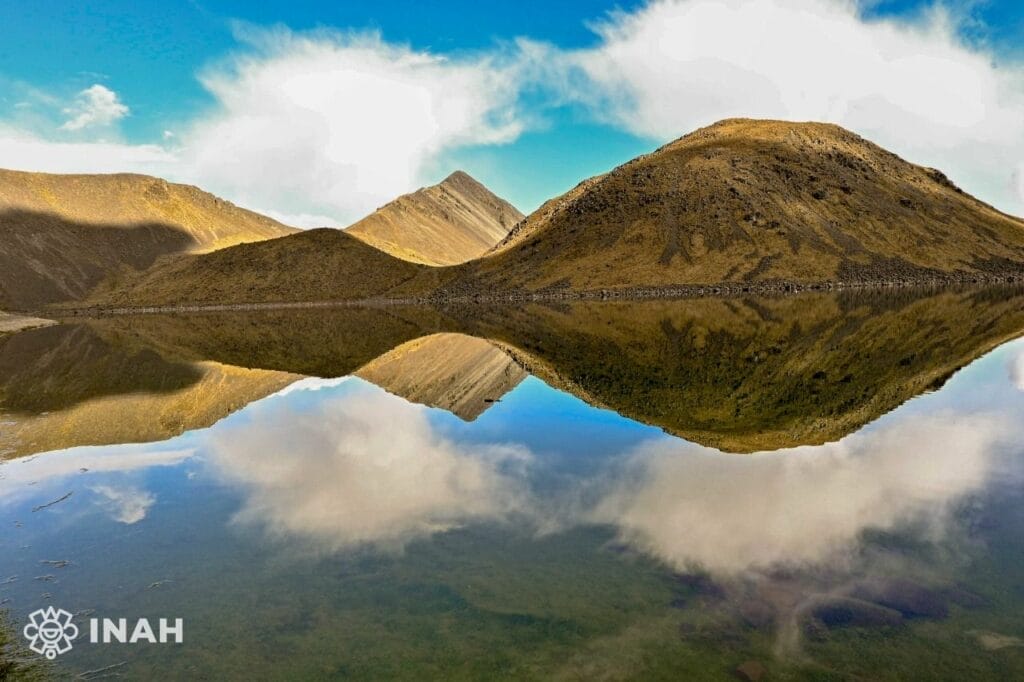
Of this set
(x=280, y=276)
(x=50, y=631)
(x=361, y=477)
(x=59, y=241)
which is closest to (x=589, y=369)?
(x=361, y=477)

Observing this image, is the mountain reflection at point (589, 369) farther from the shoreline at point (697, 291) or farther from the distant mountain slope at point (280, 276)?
the distant mountain slope at point (280, 276)

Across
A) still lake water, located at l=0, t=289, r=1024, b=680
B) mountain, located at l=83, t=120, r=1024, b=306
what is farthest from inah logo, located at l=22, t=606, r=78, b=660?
mountain, located at l=83, t=120, r=1024, b=306

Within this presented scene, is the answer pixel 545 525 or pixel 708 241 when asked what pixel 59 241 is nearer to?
pixel 708 241

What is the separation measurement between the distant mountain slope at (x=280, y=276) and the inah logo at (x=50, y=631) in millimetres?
133026

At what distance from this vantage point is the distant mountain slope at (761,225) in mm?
122625

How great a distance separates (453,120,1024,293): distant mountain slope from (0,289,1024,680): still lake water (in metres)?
98.5

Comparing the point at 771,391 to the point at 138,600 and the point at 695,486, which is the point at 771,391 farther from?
the point at 138,600

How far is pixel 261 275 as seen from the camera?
15388 centimetres

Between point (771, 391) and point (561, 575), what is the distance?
55.5 feet

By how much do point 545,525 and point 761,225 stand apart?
13223 cm

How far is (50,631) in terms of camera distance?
923cm

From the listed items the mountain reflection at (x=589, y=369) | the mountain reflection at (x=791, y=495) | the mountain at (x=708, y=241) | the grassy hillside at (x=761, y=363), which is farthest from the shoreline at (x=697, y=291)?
the mountain reflection at (x=791, y=495)

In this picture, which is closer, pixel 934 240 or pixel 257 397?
pixel 257 397

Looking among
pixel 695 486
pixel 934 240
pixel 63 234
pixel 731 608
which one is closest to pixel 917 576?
pixel 731 608
